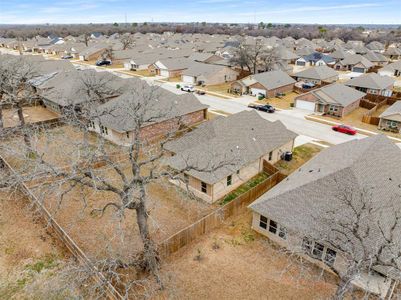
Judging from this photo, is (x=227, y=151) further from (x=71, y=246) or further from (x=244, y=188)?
(x=71, y=246)

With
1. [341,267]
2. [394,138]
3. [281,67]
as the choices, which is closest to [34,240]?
[341,267]

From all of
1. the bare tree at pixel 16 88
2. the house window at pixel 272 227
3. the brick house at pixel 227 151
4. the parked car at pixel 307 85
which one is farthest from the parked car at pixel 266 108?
the bare tree at pixel 16 88

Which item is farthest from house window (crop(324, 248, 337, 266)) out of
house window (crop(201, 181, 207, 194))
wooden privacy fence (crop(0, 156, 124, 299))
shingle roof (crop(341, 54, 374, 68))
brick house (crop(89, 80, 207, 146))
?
shingle roof (crop(341, 54, 374, 68))

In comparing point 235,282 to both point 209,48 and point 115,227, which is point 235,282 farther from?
point 209,48

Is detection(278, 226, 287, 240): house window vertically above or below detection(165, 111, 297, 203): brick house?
below

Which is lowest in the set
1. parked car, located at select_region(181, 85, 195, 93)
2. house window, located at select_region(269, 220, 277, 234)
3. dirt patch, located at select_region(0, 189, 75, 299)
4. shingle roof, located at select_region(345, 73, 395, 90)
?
dirt patch, located at select_region(0, 189, 75, 299)

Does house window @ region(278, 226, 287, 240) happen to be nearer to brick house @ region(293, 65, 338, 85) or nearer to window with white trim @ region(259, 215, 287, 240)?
window with white trim @ region(259, 215, 287, 240)

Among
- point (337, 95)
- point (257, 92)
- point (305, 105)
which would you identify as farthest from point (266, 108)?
point (337, 95)

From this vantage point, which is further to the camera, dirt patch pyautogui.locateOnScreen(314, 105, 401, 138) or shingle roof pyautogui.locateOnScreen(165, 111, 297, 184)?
dirt patch pyautogui.locateOnScreen(314, 105, 401, 138)
